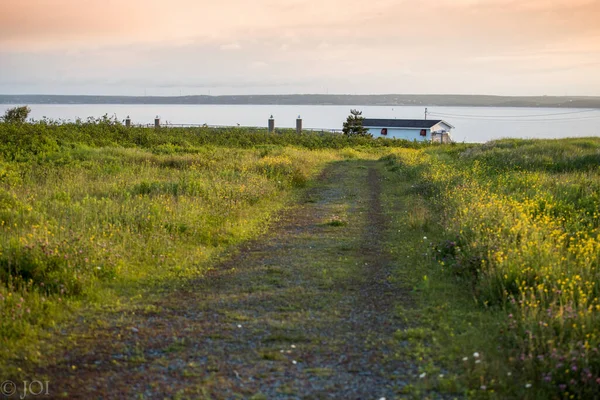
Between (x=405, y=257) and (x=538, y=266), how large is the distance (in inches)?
112

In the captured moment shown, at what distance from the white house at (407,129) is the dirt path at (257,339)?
2720 inches

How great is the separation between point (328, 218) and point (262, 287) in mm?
5733

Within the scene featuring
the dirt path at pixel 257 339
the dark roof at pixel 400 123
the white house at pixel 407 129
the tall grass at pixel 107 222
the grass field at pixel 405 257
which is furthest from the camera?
the dark roof at pixel 400 123

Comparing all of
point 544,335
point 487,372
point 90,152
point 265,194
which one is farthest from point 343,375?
point 90,152

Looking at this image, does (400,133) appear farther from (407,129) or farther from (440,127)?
(440,127)

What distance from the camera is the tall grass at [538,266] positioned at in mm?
4961

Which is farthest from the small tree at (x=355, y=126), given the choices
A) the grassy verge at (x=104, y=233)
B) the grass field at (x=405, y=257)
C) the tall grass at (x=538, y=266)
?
the tall grass at (x=538, y=266)

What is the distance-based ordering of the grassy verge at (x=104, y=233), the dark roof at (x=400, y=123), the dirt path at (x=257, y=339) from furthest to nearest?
1. the dark roof at (x=400, y=123)
2. the grassy verge at (x=104, y=233)
3. the dirt path at (x=257, y=339)

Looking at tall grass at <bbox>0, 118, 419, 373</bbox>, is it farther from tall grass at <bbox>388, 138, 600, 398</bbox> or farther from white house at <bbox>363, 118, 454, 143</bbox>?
white house at <bbox>363, 118, 454, 143</bbox>

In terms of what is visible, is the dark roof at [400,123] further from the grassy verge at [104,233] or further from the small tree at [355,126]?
the grassy verge at [104,233]

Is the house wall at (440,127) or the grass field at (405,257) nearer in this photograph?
the grass field at (405,257)

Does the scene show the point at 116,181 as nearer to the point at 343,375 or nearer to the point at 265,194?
the point at 265,194

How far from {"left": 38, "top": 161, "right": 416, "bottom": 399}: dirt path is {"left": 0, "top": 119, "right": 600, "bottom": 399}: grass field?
0.77 ft

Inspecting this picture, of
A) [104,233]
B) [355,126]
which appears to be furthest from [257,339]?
[355,126]
